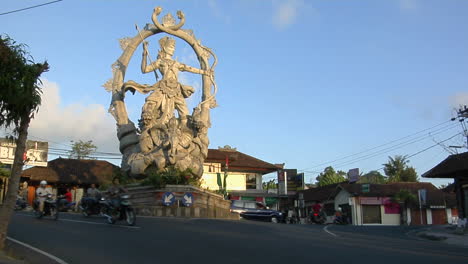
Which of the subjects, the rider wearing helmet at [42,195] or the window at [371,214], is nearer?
the rider wearing helmet at [42,195]

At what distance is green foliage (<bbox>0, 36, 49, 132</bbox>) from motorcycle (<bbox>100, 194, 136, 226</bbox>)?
608cm

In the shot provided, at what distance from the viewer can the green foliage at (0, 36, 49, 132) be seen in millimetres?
10102

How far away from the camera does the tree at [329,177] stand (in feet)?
230

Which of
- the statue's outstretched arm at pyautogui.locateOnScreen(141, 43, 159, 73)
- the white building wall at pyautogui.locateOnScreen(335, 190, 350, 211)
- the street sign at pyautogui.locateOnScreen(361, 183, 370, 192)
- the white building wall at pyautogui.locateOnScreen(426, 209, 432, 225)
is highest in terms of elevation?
the statue's outstretched arm at pyautogui.locateOnScreen(141, 43, 159, 73)

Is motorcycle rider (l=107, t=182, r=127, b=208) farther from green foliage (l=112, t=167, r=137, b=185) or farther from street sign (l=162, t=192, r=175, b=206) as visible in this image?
green foliage (l=112, t=167, r=137, b=185)

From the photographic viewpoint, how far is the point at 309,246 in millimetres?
Result: 12547

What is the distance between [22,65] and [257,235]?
8.11m

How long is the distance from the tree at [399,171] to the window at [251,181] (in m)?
25.7

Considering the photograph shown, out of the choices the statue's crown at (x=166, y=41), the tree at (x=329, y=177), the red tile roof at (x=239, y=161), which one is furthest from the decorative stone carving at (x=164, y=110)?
the tree at (x=329, y=177)

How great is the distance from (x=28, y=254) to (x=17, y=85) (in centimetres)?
345

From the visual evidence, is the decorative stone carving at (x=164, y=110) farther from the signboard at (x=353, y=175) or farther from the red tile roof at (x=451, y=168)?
the signboard at (x=353, y=175)

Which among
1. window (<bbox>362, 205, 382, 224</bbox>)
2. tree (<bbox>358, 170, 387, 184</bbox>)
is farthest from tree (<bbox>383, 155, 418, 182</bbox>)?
window (<bbox>362, 205, 382, 224</bbox>)

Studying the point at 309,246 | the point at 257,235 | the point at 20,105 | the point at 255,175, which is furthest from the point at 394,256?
the point at 255,175

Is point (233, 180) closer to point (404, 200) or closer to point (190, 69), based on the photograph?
point (404, 200)
